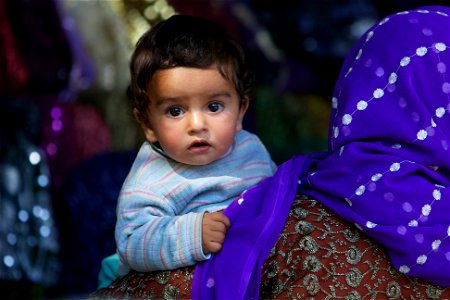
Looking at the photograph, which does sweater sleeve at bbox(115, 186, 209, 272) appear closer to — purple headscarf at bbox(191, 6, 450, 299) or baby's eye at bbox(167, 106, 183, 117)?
purple headscarf at bbox(191, 6, 450, 299)

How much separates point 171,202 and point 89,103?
1.75 metres

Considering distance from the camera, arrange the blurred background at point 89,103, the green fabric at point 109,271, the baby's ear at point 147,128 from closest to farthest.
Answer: the baby's ear at point 147,128 < the green fabric at point 109,271 < the blurred background at point 89,103

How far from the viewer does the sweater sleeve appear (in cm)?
166

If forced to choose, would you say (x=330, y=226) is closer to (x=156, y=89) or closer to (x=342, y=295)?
(x=342, y=295)

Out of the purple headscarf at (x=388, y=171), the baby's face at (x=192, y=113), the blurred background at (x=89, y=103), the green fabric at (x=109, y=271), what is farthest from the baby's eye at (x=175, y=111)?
the blurred background at (x=89, y=103)

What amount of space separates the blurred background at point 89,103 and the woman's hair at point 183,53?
0.64 m

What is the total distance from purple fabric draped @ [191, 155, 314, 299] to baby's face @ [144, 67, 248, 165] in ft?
0.41

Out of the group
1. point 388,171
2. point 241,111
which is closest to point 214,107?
point 241,111

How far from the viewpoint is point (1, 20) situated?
9.71 ft

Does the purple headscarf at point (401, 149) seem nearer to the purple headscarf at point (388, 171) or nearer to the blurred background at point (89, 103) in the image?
the purple headscarf at point (388, 171)

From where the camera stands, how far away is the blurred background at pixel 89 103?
7.97 feet

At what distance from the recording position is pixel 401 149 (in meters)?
1.61

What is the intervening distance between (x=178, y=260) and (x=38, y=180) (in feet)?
4.33

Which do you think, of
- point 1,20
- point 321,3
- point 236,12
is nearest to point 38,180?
point 1,20
